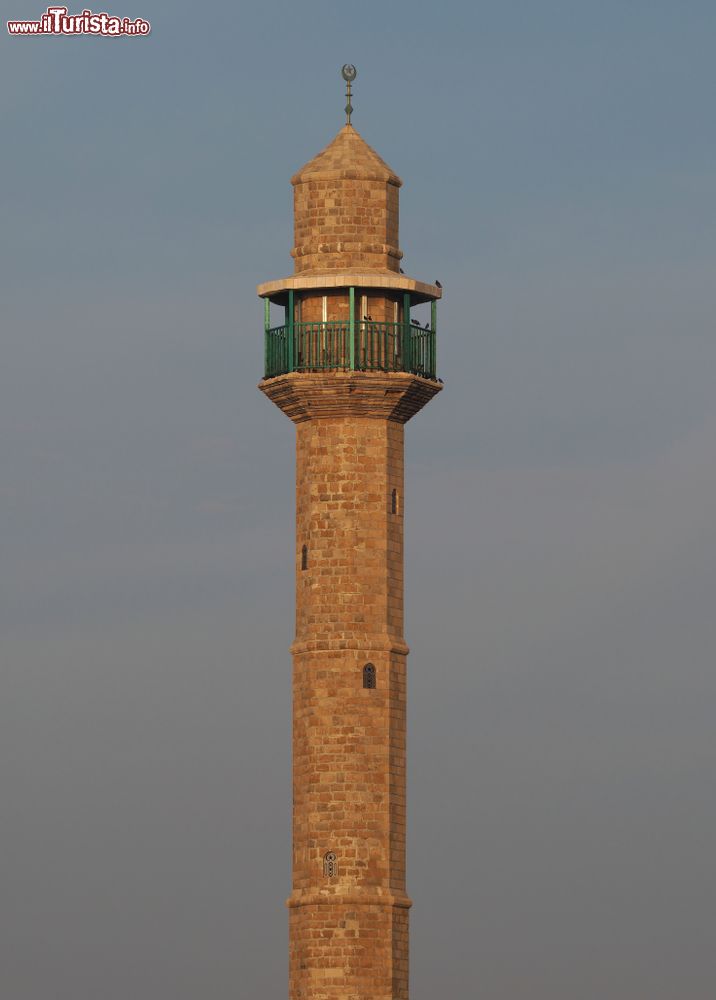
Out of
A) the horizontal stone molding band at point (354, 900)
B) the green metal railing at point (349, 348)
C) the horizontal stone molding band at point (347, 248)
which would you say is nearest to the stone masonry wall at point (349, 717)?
the horizontal stone molding band at point (354, 900)

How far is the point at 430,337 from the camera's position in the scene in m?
102

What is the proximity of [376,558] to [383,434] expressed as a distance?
3.42 m

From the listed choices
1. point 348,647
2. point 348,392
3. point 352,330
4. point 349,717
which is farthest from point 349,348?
point 349,717

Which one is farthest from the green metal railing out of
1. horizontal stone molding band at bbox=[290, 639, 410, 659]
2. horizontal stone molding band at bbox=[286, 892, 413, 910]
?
horizontal stone molding band at bbox=[286, 892, 413, 910]

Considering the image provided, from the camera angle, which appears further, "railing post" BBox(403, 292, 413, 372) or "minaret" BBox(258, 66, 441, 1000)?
"railing post" BBox(403, 292, 413, 372)

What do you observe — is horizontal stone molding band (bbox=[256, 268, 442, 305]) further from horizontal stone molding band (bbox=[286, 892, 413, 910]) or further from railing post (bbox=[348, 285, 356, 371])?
horizontal stone molding band (bbox=[286, 892, 413, 910])

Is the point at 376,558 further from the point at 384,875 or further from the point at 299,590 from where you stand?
the point at 384,875

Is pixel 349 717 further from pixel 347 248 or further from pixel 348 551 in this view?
pixel 347 248

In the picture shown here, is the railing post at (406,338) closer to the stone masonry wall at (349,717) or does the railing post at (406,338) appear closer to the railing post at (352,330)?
the railing post at (352,330)

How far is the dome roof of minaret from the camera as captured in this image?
10038 cm

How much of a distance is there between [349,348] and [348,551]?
559cm

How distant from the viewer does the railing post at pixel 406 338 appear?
100312 mm

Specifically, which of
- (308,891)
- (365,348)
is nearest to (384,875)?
(308,891)

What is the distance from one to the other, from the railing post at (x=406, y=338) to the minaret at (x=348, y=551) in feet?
0.18
